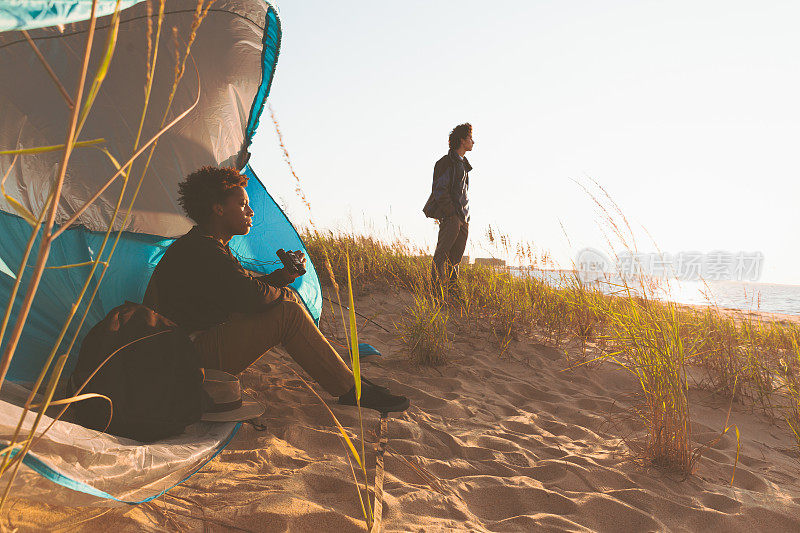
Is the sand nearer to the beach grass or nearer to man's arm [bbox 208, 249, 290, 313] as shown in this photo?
the beach grass

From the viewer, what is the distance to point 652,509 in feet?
6.02

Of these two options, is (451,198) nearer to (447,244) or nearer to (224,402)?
(447,244)

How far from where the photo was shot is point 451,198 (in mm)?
4832

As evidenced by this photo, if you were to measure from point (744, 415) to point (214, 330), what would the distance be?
3015mm

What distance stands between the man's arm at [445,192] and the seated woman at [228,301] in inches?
99.0

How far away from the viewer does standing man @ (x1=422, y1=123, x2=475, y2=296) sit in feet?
15.8

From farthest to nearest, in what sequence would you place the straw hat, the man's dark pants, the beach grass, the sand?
1. the man's dark pants
2. the beach grass
3. the straw hat
4. the sand

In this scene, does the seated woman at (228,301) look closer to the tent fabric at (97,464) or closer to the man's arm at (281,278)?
the man's arm at (281,278)

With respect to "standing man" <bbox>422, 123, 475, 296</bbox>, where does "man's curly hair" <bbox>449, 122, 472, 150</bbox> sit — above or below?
above

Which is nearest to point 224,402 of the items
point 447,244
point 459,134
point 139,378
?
point 139,378

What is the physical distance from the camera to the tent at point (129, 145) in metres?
2.52

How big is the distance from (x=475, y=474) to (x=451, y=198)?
10.4 ft

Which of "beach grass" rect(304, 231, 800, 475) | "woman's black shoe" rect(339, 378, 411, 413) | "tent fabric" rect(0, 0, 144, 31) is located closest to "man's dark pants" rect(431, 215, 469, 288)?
"beach grass" rect(304, 231, 800, 475)

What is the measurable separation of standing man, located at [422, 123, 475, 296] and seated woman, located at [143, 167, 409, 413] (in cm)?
241
